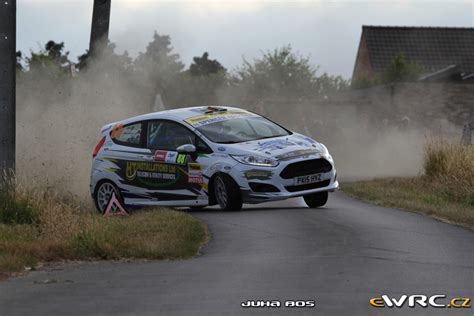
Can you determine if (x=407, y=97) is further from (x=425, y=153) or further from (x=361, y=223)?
(x=361, y=223)

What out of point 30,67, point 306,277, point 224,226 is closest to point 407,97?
point 30,67

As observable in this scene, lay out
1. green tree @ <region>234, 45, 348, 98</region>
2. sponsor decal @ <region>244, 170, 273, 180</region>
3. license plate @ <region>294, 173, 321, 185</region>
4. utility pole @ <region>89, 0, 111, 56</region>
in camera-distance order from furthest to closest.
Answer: green tree @ <region>234, 45, 348, 98</region> < utility pole @ <region>89, 0, 111, 56</region> < license plate @ <region>294, 173, 321, 185</region> < sponsor decal @ <region>244, 170, 273, 180</region>

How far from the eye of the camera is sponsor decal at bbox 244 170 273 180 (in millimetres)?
17391

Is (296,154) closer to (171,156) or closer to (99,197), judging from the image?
(171,156)

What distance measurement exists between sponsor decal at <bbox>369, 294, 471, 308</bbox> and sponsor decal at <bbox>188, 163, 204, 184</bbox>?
8.43 meters

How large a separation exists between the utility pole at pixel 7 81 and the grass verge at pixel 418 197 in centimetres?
594

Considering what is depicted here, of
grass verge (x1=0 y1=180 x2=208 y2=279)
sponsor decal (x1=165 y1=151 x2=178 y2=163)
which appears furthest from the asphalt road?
sponsor decal (x1=165 y1=151 x2=178 y2=163)

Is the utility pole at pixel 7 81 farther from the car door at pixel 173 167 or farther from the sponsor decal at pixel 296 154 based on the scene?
the sponsor decal at pixel 296 154

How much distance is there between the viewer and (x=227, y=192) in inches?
693

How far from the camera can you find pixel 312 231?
14.7m

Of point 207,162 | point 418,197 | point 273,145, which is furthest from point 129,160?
point 418,197

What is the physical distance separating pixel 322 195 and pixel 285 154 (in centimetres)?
137

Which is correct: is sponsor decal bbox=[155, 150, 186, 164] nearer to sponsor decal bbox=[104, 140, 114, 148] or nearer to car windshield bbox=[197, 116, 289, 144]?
car windshield bbox=[197, 116, 289, 144]

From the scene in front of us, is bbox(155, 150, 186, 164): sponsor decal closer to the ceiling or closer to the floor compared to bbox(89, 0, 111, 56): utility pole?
closer to the floor
